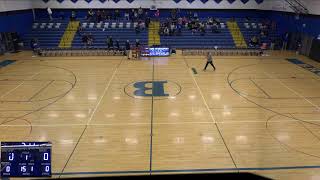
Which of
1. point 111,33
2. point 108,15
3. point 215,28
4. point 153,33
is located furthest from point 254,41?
point 108,15

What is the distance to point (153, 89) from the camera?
17.2 m

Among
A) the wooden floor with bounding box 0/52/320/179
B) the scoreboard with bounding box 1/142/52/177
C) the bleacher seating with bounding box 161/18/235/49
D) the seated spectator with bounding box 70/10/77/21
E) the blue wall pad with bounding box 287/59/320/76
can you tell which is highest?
the seated spectator with bounding box 70/10/77/21

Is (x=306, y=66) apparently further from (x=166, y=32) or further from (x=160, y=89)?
(x=166, y=32)

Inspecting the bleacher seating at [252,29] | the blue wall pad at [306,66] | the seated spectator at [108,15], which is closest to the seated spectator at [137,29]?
the seated spectator at [108,15]

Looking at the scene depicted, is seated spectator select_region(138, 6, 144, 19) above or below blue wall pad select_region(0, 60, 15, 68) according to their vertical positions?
above

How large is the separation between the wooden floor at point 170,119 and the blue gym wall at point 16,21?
346 inches

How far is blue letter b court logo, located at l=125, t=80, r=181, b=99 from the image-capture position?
52.8ft

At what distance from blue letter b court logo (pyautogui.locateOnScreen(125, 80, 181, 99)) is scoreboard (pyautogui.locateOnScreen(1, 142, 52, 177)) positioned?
400 inches

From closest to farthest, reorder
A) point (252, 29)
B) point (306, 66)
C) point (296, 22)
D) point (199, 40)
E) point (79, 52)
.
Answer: point (306, 66) → point (79, 52) → point (296, 22) → point (199, 40) → point (252, 29)

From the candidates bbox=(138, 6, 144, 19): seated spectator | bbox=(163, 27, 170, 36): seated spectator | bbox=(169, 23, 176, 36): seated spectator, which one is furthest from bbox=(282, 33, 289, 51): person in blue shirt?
bbox=(138, 6, 144, 19): seated spectator

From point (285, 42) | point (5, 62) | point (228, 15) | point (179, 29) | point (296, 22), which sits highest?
point (228, 15)

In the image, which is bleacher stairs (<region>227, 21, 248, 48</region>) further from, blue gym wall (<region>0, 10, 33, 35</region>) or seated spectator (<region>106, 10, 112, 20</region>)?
blue gym wall (<region>0, 10, 33, 35</region>)

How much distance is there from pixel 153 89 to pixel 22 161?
39.0ft

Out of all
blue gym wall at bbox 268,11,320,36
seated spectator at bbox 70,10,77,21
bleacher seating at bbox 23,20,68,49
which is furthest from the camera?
seated spectator at bbox 70,10,77,21
